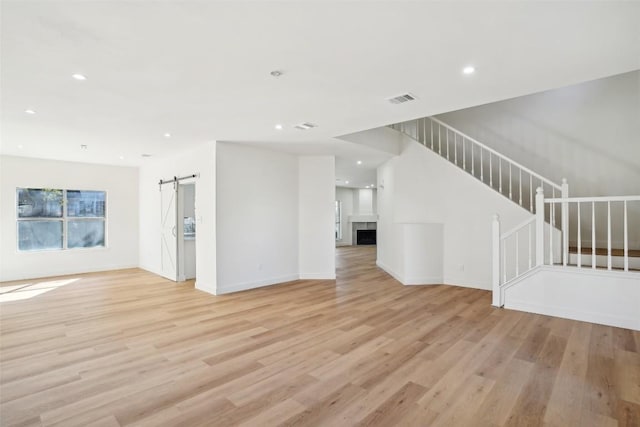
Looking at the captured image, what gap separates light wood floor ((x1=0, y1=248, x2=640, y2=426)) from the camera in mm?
2104

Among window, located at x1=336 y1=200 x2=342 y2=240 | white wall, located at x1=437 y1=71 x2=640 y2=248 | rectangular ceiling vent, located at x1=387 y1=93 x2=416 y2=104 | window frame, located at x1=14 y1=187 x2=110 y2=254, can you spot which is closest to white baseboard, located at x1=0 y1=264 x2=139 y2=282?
window frame, located at x1=14 y1=187 x2=110 y2=254

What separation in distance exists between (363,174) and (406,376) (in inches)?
300

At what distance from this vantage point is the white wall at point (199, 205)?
17.7 ft

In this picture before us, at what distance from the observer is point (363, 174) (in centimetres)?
968

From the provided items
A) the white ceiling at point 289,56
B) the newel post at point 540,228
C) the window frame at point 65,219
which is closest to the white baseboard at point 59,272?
the window frame at point 65,219

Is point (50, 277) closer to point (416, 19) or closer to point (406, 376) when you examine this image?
point (406, 376)

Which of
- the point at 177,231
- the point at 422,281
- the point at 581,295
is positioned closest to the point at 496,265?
the point at 581,295

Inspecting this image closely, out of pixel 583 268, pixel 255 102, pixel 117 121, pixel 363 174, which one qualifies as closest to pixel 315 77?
pixel 255 102

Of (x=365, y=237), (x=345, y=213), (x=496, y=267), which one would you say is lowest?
(x=365, y=237)

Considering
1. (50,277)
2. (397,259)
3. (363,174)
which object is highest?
(363,174)

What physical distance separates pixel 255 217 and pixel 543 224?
4.67 meters

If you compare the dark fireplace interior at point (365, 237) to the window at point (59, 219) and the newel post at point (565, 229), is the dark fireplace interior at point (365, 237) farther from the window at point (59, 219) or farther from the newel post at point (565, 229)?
the window at point (59, 219)

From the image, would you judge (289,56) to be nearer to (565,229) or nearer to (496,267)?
(496,267)

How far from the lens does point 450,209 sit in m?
5.97
